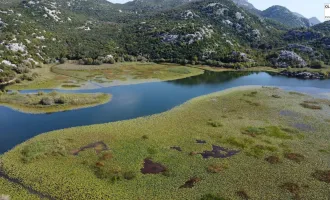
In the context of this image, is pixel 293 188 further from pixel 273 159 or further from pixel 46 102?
pixel 46 102

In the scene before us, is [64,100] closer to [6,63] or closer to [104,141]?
[104,141]

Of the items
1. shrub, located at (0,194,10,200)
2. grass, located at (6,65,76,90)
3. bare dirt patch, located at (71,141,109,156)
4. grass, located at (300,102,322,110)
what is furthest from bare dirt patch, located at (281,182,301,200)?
grass, located at (6,65,76,90)

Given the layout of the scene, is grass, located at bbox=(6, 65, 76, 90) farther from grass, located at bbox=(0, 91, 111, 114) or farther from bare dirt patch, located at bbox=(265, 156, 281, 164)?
bare dirt patch, located at bbox=(265, 156, 281, 164)

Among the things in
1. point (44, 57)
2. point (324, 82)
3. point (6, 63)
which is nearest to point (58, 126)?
point (6, 63)

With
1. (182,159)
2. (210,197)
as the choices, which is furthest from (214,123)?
(210,197)

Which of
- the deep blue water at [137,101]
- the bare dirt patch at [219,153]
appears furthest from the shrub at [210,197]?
the deep blue water at [137,101]

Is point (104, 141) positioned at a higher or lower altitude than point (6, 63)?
lower
